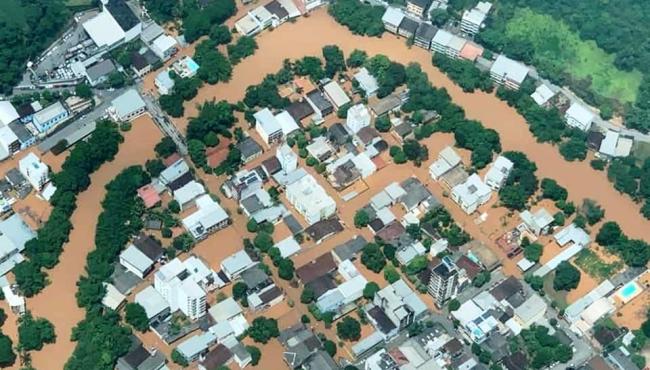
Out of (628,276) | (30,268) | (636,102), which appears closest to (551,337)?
(628,276)

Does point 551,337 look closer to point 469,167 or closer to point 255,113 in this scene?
point 469,167

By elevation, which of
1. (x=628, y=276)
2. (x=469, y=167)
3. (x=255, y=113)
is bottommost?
(x=628, y=276)

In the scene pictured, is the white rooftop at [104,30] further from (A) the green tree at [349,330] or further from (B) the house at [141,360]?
(A) the green tree at [349,330]

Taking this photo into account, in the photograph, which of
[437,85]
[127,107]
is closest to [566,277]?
[437,85]

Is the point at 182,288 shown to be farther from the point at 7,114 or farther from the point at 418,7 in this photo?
the point at 418,7

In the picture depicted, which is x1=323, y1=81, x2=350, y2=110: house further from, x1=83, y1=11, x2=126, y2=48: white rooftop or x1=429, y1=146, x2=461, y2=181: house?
x1=83, y1=11, x2=126, y2=48: white rooftop
